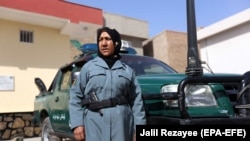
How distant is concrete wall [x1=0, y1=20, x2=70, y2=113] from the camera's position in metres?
11.5

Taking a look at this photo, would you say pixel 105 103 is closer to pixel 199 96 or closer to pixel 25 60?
pixel 199 96

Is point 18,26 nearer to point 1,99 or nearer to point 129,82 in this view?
point 1,99

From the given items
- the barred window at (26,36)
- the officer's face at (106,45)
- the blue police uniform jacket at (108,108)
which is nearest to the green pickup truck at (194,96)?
the blue police uniform jacket at (108,108)

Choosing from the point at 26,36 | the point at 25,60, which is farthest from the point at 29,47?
the point at 25,60

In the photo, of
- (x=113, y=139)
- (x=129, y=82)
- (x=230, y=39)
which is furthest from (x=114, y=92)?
(x=230, y=39)

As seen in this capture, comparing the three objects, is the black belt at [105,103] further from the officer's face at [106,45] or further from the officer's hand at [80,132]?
the officer's face at [106,45]

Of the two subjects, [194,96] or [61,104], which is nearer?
[194,96]

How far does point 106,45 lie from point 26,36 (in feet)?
32.7

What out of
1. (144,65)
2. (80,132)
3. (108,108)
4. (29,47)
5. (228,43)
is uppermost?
(228,43)

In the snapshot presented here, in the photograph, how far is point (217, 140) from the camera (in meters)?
2.90

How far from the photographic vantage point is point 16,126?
37.4ft

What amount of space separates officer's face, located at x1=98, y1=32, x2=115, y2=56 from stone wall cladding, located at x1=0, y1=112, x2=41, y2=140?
29.7 feet

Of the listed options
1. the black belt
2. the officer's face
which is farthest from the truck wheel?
the officer's face

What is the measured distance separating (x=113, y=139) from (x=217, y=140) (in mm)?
954
